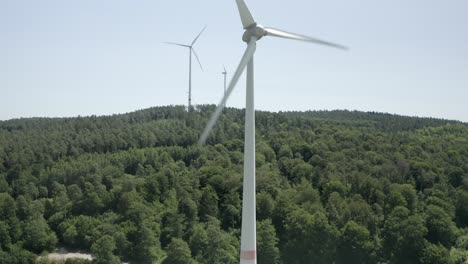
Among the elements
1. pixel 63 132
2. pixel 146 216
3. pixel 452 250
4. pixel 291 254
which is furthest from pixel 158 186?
pixel 63 132

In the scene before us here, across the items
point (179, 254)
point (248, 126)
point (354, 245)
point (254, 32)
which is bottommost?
point (179, 254)

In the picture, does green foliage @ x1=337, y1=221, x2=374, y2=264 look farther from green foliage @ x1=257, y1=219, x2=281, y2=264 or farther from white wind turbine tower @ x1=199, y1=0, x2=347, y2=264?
white wind turbine tower @ x1=199, y1=0, x2=347, y2=264

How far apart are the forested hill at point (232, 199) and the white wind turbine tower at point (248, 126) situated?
39250 mm

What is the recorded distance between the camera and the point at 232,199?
8394cm

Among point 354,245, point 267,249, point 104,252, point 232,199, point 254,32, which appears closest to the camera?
point 254,32

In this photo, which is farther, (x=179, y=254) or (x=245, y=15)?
(x=179, y=254)

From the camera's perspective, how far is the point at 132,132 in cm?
14412

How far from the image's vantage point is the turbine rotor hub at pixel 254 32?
26125 mm

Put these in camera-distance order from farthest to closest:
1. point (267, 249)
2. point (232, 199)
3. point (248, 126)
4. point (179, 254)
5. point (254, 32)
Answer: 1. point (232, 199)
2. point (267, 249)
3. point (179, 254)
4. point (254, 32)
5. point (248, 126)

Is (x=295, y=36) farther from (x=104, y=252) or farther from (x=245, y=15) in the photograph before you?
(x=104, y=252)

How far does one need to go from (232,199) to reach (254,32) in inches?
2367

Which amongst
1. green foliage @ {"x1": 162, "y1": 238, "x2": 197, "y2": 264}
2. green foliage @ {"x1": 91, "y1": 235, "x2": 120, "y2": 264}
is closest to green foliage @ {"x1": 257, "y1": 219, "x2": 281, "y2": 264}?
green foliage @ {"x1": 162, "y1": 238, "x2": 197, "y2": 264}

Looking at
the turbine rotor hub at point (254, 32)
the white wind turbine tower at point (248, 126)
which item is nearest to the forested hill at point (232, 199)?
the white wind turbine tower at point (248, 126)

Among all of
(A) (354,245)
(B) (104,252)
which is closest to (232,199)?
(A) (354,245)
